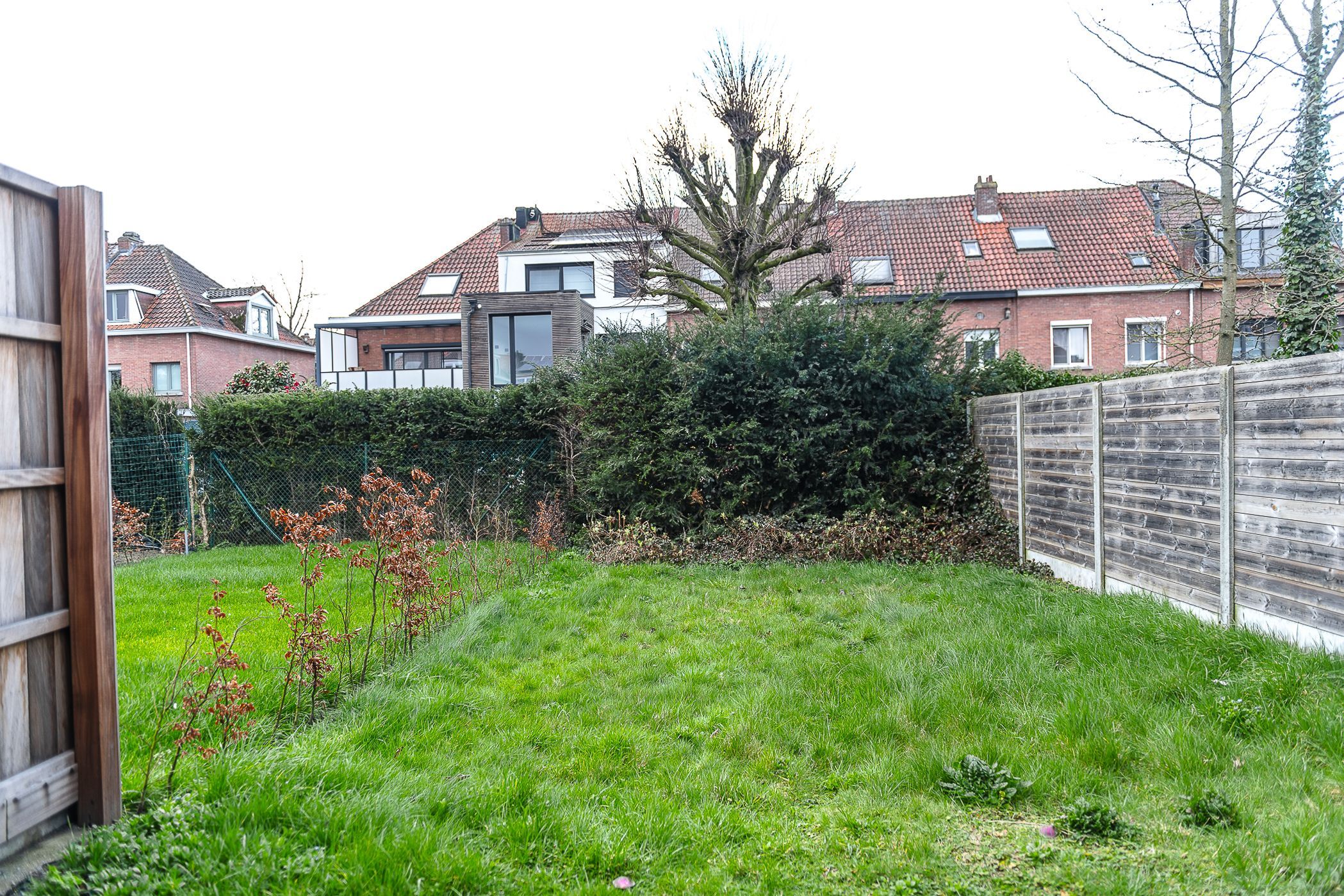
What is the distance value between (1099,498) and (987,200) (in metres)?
21.5

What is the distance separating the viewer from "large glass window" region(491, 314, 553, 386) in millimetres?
22422

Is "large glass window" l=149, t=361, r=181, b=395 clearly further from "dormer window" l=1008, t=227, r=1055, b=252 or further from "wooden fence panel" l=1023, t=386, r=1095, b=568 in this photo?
"wooden fence panel" l=1023, t=386, r=1095, b=568

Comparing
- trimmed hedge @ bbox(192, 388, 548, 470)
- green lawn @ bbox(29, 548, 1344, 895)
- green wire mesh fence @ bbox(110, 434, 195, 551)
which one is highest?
trimmed hedge @ bbox(192, 388, 548, 470)

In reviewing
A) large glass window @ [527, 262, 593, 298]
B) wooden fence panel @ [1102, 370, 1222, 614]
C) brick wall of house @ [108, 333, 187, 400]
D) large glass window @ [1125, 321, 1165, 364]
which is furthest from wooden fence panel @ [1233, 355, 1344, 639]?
brick wall of house @ [108, 333, 187, 400]

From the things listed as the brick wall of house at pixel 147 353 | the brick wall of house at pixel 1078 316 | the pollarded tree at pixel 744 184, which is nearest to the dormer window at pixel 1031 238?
the brick wall of house at pixel 1078 316

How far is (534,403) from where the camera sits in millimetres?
12789

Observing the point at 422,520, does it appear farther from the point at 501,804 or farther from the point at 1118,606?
the point at 1118,606

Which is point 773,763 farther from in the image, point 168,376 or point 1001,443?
point 168,376

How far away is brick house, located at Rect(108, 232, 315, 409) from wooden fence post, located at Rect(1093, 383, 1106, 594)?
30.4m

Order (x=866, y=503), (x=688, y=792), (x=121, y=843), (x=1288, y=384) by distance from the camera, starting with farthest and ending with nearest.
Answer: (x=866, y=503), (x=1288, y=384), (x=688, y=792), (x=121, y=843)

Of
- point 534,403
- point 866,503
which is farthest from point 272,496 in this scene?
point 866,503

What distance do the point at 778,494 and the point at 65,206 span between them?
27.6 ft

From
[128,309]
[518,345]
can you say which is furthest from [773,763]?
[128,309]

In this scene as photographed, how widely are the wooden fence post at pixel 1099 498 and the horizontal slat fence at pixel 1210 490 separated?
11 millimetres
